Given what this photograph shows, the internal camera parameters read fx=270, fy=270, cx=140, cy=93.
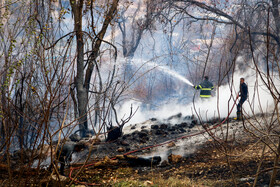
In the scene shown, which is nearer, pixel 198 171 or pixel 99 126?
pixel 99 126

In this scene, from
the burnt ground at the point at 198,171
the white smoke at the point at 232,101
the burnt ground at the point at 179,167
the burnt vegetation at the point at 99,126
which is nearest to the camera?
the burnt vegetation at the point at 99,126

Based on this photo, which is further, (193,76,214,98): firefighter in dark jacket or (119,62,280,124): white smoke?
(119,62,280,124): white smoke

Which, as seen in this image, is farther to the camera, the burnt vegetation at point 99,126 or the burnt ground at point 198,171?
the burnt ground at point 198,171

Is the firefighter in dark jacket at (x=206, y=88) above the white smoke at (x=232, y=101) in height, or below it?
above

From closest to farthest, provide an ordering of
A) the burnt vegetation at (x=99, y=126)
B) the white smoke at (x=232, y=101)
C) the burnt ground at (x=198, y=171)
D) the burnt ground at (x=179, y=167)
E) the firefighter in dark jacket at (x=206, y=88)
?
1. the burnt vegetation at (x=99, y=126)
2. the burnt ground at (x=179, y=167)
3. the burnt ground at (x=198, y=171)
4. the firefighter in dark jacket at (x=206, y=88)
5. the white smoke at (x=232, y=101)

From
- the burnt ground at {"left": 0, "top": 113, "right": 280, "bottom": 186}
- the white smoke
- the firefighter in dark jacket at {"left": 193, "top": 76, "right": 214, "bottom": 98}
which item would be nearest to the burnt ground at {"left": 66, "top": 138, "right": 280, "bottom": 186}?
the burnt ground at {"left": 0, "top": 113, "right": 280, "bottom": 186}

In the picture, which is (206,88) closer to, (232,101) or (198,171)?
(232,101)

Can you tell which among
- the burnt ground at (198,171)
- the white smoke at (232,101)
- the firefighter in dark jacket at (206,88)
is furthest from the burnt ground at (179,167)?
the firefighter in dark jacket at (206,88)

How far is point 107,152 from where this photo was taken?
253 inches

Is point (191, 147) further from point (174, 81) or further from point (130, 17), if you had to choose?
point (174, 81)

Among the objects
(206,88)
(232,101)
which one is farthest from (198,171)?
(232,101)

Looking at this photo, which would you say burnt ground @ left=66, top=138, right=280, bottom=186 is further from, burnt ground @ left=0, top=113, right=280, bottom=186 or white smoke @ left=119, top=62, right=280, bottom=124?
white smoke @ left=119, top=62, right=280, bottom=124

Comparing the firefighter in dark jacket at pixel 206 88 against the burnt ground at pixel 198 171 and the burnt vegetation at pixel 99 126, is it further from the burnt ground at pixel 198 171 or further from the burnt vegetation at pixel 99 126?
the burnt ground at pixel 198 171

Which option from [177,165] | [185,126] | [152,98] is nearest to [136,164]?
[177,165]
